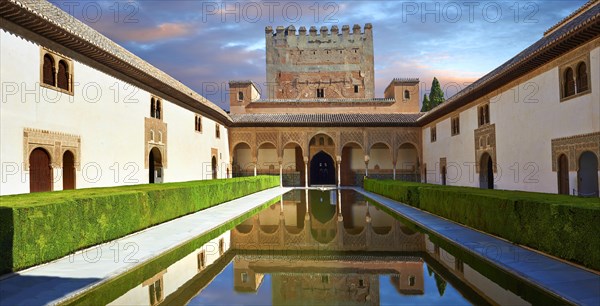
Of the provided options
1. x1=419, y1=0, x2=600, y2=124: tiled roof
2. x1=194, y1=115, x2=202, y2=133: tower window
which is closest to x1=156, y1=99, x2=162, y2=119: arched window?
x1=194, y1=115, x2=202, y2=133: tower window

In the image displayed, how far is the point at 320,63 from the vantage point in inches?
1526

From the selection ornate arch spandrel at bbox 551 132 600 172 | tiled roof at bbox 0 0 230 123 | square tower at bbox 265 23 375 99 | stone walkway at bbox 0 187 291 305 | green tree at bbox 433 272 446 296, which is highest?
square tower at bbox 265 23 375 99

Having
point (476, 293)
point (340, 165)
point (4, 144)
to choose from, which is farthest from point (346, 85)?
point (476, 293)

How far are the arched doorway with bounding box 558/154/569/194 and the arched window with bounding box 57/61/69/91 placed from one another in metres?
12.7

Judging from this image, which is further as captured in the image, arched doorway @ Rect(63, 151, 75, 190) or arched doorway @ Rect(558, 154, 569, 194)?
arched doorway @ Rect(558, 154, 569, 194)

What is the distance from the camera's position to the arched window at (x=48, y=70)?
10.2 m

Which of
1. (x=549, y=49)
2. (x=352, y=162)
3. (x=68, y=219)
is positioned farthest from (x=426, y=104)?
(x=68, y=219)

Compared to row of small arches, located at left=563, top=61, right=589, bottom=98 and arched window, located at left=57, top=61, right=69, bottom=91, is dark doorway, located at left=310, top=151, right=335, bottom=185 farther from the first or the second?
arched window, located at left=57, top=61, right=69, bottom=91

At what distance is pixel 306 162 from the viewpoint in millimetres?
27969

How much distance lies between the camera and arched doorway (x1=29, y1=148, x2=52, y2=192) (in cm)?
985

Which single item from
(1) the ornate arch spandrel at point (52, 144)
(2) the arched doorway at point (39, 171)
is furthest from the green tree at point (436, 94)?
(2) the arched doorway at point (39, 171)

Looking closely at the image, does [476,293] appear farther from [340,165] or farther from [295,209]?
[340,165]

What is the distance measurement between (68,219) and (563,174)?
11845mm

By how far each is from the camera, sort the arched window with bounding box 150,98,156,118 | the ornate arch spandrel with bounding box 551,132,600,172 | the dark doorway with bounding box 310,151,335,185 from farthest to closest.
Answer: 1. the dark doorway with bounding box 310,151,335,185
2. the arched window with bounding box 150,98,156,118
3. the ornate arch spandrel with bounding box 551,132,600,172
